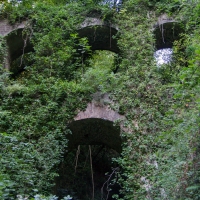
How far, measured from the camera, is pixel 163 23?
9016mm

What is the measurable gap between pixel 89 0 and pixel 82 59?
1971 mm

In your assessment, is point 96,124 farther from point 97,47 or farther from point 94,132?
point 97,47

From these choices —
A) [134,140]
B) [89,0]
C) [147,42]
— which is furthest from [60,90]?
[89,0]

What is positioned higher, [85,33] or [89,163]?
[85,33]

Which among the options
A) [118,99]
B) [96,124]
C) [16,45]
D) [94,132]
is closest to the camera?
[118,99]

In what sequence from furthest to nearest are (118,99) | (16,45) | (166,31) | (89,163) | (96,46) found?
(89,163), (96,46), (16,45), (166,31), (118,99)

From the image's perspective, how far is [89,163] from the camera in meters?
11.7

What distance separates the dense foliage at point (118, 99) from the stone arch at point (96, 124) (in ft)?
0.64

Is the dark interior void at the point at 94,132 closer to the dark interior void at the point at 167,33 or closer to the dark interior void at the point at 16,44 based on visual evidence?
the dark interior void at the point at 16,44

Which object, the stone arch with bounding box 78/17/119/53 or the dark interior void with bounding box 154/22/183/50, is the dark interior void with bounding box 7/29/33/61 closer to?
the stone arch with bounding box 78/17/119/53

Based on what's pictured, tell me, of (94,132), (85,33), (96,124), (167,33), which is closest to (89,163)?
(94,132)

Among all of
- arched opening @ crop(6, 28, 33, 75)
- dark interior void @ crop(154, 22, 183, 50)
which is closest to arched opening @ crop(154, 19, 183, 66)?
dark interior void @ crop(154, 22, 183, 50)

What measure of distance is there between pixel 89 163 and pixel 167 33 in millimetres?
5430

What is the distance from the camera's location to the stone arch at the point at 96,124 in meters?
7.31
